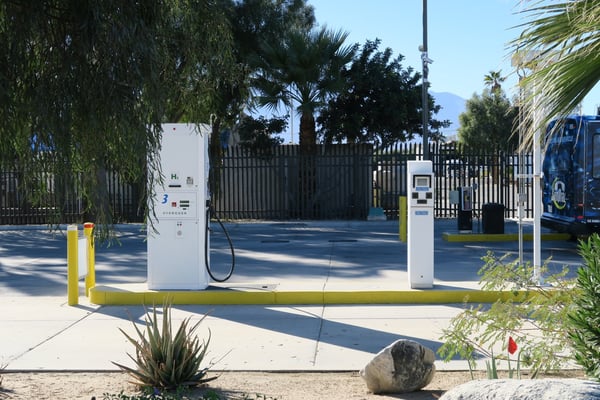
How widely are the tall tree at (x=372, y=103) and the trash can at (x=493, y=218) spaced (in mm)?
8231

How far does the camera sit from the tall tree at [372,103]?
87.2 ft

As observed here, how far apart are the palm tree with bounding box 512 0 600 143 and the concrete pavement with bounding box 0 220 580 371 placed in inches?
143

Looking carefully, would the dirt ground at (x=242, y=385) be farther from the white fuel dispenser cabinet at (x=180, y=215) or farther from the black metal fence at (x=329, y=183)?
the black metal fence at (x=329, y=183)

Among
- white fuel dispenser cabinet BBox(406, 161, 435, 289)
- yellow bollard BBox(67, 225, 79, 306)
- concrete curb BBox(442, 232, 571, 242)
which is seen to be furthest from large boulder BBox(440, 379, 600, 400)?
concrete curb BBox(442, 232, 571, 242)

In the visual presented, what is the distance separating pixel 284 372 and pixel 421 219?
14.2ft

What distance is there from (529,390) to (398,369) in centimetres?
224

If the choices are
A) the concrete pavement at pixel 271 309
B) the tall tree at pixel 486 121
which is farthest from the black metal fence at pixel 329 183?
the tall tree at pixel 486 121

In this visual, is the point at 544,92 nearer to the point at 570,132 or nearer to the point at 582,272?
the point at 582,272

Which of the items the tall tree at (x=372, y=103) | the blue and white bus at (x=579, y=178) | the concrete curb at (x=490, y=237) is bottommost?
the concrete curb at (x=490, y=237)

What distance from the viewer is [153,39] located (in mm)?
4863

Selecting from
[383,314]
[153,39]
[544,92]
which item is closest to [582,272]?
[544,92]

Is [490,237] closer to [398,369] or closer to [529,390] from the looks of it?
[398,369]

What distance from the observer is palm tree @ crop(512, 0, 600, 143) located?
14.3 feet

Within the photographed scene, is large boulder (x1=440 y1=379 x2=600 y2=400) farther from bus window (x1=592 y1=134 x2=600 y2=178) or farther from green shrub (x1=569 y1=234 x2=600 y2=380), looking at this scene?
bus window (x1=592 y1=134 x2=600 y2=178)
